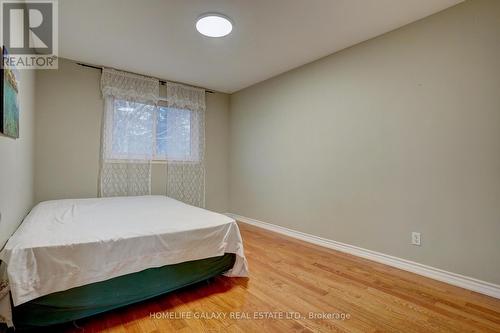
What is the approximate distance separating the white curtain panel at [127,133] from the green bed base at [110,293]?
2.16 meters

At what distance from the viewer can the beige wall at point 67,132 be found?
3.10 meters

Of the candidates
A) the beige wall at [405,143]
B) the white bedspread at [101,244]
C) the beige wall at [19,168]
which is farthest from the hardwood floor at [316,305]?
the beige wall at [19,168]

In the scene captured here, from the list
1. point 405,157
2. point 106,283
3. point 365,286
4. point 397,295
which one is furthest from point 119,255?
point 405,157

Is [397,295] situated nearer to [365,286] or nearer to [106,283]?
[365,286]

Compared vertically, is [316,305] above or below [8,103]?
below

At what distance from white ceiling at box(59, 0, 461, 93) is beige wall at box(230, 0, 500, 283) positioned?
0.87 feet

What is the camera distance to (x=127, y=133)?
3.62 m

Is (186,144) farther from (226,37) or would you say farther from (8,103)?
(8,103)

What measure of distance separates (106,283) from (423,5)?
10.7ft

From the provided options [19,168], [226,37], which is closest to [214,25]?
[226,37]

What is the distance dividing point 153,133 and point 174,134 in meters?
0.33

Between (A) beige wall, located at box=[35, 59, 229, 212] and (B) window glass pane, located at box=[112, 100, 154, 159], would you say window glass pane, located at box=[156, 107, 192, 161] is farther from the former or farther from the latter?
(A) beige wall, located at box=[35, 59, 229, 212]

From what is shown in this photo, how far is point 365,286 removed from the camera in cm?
207

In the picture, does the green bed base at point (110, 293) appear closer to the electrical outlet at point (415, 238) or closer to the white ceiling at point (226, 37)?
the electrical outlet at point (415, 238)
